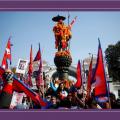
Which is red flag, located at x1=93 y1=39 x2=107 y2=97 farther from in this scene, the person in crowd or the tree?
the tree

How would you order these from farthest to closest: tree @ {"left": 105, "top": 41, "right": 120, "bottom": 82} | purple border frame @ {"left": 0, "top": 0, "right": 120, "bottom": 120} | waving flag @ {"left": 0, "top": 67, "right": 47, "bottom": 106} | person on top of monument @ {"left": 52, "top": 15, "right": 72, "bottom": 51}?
tree @ {"left": 105, "top": 41, "right": 120, "bottom": 82} → person on top of monument @ {"left": 52, "top": 15, "right": 72, "bottom": 51} → waving flag @ {"left": 0, "top": 67, "right": 47, "bottom": 106} → purple border frame @ {"left": 0, "top": 0, "right": 120, "bottom": 120}

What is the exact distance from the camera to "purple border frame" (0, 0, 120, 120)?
6773 millimetres

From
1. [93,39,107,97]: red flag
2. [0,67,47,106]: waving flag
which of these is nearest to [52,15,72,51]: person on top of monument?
[93,39,107,97]: red flag

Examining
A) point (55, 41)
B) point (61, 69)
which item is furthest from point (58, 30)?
point (61, 69)

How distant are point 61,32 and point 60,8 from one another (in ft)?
38.8

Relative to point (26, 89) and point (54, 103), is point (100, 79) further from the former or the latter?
point (26, 89)

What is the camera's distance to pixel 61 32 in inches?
755

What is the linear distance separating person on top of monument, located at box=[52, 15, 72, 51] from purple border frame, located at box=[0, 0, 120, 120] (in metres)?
11.6

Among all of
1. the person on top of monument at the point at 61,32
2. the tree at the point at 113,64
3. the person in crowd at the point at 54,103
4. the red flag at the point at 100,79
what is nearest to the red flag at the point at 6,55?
the person in crowd at the point at 54,103

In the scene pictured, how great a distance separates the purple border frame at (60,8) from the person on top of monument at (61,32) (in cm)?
1160

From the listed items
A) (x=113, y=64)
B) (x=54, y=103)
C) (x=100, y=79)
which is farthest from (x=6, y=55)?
(x=113, y=64)

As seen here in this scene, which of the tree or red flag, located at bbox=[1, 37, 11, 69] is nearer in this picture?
red flag, located at bbox=[1, 37, 11, 69]

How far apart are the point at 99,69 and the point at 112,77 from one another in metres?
26.8

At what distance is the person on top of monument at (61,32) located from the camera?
19.1 metres
